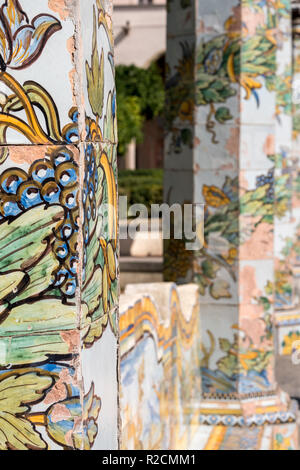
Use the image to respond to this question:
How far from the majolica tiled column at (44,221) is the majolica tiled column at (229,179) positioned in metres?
3.06

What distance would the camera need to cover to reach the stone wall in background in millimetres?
3162

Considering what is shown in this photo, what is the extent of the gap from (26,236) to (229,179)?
3.16 metres

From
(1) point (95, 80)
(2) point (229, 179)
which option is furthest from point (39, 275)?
(2) point (229, 179)

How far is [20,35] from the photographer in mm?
1783

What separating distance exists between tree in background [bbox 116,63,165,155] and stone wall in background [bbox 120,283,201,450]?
20134mm

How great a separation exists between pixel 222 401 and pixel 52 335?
129 inches

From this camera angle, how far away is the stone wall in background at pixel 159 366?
10.4ft

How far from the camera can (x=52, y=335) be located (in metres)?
1.79

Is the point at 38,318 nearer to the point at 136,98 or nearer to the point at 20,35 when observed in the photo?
the point at 20,35

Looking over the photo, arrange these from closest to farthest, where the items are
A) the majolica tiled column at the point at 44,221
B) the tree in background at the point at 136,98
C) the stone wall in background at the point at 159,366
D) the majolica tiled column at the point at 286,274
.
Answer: the majolica tiled column at the point at 44,221 < the stone wall in background at the point at 159,366 < the majolica tiled column at the point at 286,274 < the tree in background at the point at 136,98

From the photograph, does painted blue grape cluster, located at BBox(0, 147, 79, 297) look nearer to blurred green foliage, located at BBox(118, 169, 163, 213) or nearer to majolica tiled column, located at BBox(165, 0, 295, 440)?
majolica tiled column, located at BBox(165, 0, 295, 440)

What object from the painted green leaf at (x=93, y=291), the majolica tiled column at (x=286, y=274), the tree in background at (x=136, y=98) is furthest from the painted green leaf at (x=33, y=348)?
the tree in background at (x=136, y=98)

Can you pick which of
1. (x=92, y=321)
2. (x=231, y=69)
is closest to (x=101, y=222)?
(x=92, y=321)

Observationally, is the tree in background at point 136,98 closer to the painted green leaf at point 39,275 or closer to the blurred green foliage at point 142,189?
the blurred green foliage at point 142,189
